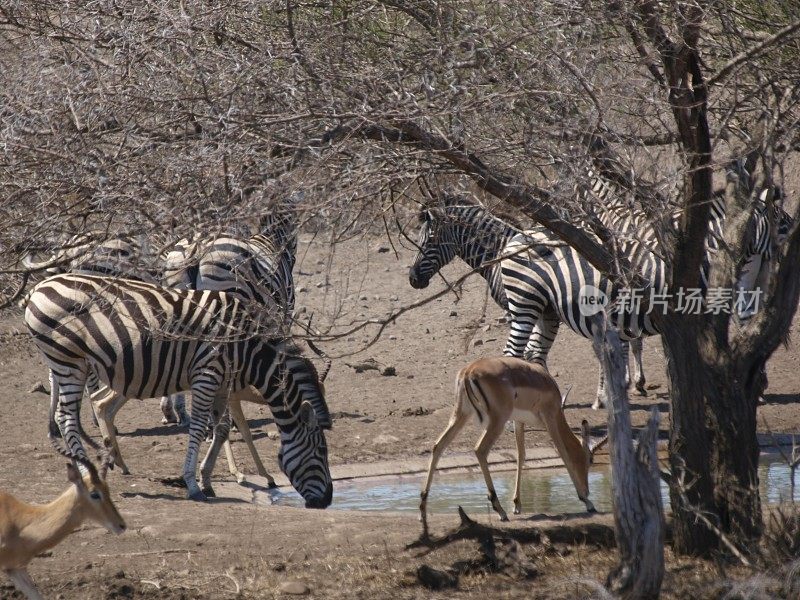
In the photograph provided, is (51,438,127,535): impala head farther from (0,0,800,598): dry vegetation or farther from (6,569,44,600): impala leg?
(6,569,44,600): impala leg

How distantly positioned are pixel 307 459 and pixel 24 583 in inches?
142

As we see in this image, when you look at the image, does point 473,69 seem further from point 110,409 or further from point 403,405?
point 403,405

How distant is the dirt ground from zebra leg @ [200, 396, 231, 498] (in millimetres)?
187

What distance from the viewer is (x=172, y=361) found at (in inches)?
389

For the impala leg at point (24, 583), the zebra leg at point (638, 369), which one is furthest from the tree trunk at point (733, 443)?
the zebra leg at point (638, 369)

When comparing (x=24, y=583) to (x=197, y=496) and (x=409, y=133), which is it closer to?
(x=197, y=496)

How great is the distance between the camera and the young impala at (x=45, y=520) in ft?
22.3

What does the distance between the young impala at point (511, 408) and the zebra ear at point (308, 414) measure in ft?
4.26

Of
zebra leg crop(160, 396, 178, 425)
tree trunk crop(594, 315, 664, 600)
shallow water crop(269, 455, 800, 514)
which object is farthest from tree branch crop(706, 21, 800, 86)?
zebra leg crop(160, 396, 178, 425)

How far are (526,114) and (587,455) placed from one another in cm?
382

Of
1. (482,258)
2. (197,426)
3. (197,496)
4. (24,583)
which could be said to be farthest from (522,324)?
(24,583)

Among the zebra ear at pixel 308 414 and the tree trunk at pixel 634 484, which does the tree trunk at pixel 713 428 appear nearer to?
the tree trunk at pixel 634 484

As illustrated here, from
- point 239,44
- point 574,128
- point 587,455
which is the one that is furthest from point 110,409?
point 574,128

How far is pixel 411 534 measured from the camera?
7.85 m
